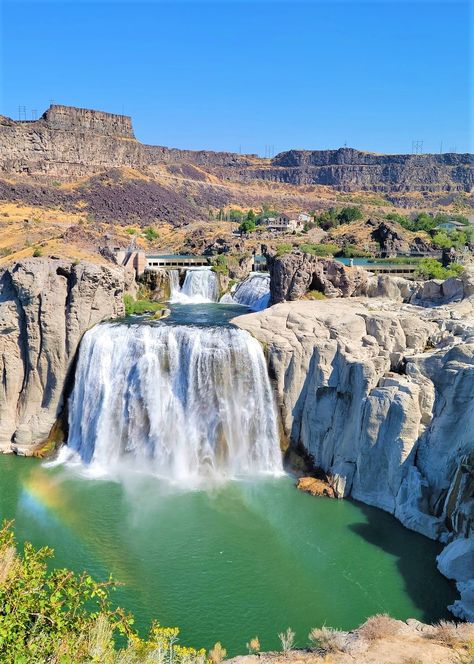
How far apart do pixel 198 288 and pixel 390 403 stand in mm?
20734

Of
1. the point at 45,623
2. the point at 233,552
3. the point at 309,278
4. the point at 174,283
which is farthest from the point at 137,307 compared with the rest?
the point at 45,623

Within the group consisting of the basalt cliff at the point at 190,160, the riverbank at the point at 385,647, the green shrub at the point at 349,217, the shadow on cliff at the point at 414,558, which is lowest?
the shadow on cliff at the point at 414,558

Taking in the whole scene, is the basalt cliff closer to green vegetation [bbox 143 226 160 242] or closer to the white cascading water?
green vegetation [bbox 143 226 160 242]

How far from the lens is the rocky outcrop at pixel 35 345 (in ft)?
70.3

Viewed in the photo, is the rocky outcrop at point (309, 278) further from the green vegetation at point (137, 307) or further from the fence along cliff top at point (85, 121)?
the fence along cliff top at point (85, 121)

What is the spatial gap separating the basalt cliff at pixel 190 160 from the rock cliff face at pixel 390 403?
8465 cm

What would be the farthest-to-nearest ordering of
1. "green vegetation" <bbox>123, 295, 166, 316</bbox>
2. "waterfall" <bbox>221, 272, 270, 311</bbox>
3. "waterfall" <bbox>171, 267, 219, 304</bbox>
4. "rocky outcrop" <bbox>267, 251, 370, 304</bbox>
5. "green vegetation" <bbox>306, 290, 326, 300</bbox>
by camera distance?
"waterfall" <bbox>171, 267, 219, 304</bbox>
"waterfall" <bbox>221, 272, 270, 311</bbox>
"green vegetation" <bbox>123, 295, 166, 316</bbox>
"rocky outcrop" <bbox>267, 251, 370, 304</bbox>
"green vegetation" <bbox>306, 290, 326, 300</bbox>

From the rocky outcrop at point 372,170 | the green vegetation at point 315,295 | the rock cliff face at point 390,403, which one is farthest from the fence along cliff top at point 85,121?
the rock cliff face at point 390,403

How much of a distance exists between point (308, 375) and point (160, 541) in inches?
293

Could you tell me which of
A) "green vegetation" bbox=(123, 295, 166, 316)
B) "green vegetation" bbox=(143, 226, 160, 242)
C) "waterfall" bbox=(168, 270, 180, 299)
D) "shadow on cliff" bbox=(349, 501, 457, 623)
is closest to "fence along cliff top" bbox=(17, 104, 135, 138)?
"green vegetation" bbox=(143, 226, 160, 242)

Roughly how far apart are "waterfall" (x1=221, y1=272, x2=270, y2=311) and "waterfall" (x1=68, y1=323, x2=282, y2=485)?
10.8m

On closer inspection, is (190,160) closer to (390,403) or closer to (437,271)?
(437,271)

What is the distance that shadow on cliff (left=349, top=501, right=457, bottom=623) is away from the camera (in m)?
13.0

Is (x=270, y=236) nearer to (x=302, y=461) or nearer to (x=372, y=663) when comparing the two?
(x=302, y=461)
